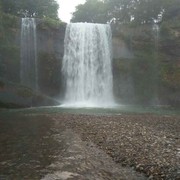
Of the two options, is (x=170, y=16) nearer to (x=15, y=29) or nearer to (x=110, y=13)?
(x=110, y=13)

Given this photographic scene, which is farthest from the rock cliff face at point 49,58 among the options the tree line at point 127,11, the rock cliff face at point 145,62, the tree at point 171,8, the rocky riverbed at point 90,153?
the rocky riverbed at point 90,153

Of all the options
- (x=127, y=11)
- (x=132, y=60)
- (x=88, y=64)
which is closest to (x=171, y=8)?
(x=132, y=60)

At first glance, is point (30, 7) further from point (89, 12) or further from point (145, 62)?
point (145, 62)

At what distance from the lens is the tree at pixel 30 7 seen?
4453 centimetres

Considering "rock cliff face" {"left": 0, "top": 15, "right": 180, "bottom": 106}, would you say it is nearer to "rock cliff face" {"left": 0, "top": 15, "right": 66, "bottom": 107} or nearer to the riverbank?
"rock cliff face" {"left": 0, "top": 15, "right": 66, "bottom": 107}

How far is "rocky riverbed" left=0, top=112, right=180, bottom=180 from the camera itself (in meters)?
7.42

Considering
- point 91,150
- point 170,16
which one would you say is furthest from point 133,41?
point 91,150

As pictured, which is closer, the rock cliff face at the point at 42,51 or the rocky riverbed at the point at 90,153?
the rocky riverbed at the point at 90,153

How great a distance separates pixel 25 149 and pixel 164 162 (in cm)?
445

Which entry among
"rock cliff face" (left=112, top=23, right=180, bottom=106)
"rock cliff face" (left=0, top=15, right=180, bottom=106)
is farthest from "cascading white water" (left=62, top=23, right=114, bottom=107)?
"rock cliff face" (left=112, top=23, right=180, bottom=106)

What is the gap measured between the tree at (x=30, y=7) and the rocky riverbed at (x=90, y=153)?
34.4 metres

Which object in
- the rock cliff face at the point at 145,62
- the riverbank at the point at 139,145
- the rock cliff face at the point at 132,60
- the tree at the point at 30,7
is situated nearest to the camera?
the riverbank at the point at 139,145

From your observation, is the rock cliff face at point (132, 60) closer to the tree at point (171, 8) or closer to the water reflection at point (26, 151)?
the tree at point (171, 8)

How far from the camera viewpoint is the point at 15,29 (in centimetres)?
3384
